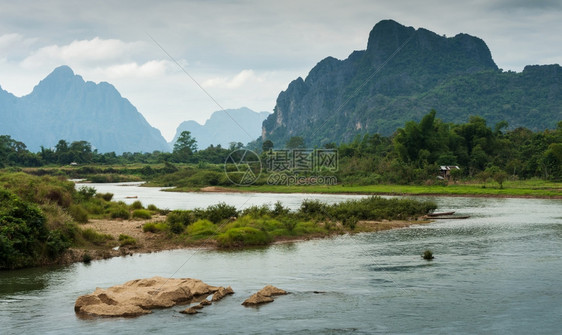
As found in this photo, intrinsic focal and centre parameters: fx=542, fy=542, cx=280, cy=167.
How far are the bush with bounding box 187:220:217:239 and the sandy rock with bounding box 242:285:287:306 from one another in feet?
33.1

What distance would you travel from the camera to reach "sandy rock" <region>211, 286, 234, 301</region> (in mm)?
14370

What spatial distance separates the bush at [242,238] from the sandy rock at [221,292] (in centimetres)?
822

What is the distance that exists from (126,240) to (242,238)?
4895mm

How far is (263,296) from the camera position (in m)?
14.4

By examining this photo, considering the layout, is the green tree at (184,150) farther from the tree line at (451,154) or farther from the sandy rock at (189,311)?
the sandy rock at (189,311)

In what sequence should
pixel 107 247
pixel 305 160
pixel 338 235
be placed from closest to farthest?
pixel 107 247 → pixel 338 235 → pixel 305 160

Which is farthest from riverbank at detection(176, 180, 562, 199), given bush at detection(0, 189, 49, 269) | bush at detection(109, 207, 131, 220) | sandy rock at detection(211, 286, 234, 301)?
sandy rock at detection(211, 286, 234, 301)

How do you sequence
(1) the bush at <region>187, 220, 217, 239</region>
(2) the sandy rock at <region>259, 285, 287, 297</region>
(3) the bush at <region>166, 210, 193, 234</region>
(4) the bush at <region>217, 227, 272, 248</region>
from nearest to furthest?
(2) the sandy rock at <region>259, 285, 287, 297</region> < (4) the bush at <region>217, 227, 272, 248</region> < (1) the bush at <region>187, 220, 217, 239</region> < (3) the bush at <region>166, 210, 193, 234</region>

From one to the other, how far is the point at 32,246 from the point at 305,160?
184ft

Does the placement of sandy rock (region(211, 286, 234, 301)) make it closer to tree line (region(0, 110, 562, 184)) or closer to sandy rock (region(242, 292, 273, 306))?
sandy rock (region(242, 292, 273, 306))

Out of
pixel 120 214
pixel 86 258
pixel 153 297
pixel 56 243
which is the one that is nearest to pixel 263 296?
pixel 153 297

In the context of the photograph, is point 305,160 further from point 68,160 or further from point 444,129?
point 68,160

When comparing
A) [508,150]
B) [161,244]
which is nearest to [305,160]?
[508,150]

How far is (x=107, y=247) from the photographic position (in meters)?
22.1
